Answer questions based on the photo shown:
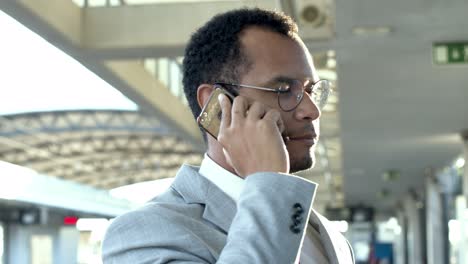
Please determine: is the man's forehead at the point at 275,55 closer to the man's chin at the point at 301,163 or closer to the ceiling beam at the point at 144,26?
the man's chin at the point at 301,163

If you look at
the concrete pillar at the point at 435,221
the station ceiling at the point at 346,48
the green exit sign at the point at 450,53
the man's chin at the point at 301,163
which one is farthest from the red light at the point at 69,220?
the man's chin at the point at 301,163

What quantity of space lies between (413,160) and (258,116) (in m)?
23.7

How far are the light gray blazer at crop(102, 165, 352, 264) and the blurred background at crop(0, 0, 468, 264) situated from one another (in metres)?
0.13

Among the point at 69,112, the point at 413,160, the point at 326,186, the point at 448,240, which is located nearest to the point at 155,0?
the point at 413,160

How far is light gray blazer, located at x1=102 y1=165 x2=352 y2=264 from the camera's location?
1.61m

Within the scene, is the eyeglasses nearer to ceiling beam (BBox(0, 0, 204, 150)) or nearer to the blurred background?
the blurred background

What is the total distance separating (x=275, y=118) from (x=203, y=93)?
27 cm

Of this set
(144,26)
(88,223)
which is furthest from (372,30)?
(88,223)

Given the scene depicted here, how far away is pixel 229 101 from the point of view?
1841 mm

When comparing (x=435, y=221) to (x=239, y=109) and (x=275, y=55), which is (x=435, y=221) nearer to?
(x=275, y=55)

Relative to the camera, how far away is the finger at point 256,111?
177 centimetres

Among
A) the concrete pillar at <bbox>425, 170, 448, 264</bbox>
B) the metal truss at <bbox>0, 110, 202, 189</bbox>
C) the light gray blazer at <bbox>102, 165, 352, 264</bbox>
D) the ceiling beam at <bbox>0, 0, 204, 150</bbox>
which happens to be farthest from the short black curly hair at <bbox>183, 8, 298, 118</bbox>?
the concrete pillar at <bbox>425, 170, 448, 264</bbox>

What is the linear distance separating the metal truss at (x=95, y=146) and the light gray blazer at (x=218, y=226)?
2061 centimetres

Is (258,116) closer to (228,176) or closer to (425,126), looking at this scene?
(228,176)
